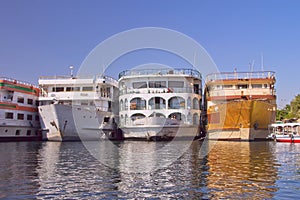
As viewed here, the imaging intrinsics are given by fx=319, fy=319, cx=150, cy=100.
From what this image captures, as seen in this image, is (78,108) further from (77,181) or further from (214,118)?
(77,181)

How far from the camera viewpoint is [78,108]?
3562 cm

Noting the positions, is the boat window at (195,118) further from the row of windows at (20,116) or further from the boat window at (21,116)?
the boat window at (21,116)

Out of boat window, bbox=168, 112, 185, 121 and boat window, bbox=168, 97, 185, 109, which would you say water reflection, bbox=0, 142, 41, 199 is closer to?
boat window, bbox=168, 112, 185, 121

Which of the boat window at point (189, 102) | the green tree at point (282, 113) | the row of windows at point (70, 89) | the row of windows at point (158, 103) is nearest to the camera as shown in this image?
the row of windows at point (158, 103)

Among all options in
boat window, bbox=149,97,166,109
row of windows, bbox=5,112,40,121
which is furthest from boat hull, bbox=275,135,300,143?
row of windows, bbox=5,112,40,121

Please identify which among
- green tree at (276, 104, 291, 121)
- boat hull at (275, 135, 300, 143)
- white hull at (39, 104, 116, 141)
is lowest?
boat hull at (275, 135, 300, 143)

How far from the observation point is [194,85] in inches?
1752

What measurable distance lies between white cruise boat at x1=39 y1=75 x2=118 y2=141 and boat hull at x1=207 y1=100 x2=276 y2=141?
13.7 metres

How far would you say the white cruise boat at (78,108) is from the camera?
35406 millimetres

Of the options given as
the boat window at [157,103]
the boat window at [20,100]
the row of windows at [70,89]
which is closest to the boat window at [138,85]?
the boat window at [157,103]

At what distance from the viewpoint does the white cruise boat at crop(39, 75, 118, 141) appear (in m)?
35.4

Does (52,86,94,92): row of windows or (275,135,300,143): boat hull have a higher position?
(52,86,94,92): row of windows

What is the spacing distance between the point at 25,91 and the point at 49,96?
3.07 m

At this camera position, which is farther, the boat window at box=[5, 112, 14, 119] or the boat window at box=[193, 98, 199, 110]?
the boat window at box=[193, 98, 199, 110]
